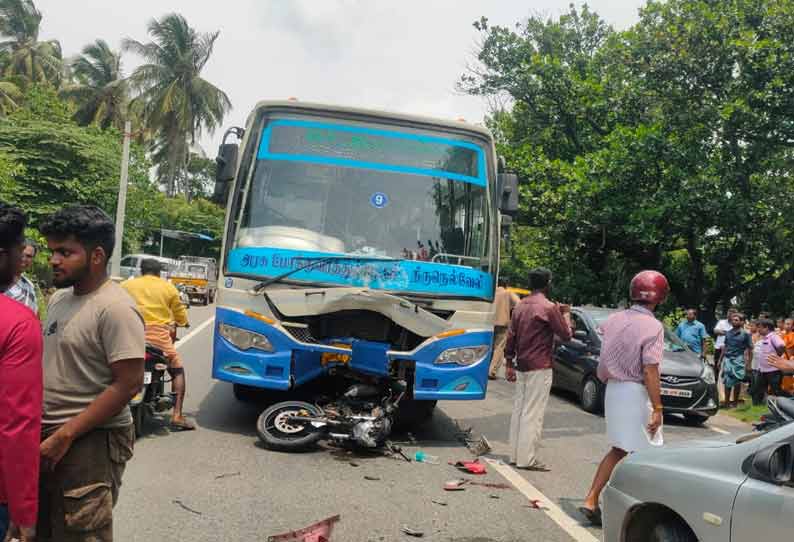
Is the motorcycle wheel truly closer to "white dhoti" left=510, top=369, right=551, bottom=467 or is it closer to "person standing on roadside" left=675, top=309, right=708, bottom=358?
"white dhoti" left=510, top=369, right=551, bottom=467

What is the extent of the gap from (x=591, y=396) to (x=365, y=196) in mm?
5637

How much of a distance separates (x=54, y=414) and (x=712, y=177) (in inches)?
786

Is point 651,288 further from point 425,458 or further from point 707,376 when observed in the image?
point 707,376

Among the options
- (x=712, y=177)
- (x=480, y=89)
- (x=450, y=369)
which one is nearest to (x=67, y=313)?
(x=450, y=369)

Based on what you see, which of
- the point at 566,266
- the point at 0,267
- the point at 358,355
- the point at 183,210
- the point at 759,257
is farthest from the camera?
the point at 183,210

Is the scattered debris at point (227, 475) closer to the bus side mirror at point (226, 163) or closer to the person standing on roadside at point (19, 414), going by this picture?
the bus side mirror at point (226, 163)

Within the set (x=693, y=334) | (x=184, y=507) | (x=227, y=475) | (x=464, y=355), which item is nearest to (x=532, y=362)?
(x=464, y=355)

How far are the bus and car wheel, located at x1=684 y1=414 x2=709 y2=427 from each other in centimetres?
516

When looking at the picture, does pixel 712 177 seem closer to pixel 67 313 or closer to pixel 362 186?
pixel 362 186

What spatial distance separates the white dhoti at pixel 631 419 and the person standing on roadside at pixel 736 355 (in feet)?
28.6

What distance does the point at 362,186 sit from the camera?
26.4 feet

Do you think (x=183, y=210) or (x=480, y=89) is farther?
(x=183, y=210)

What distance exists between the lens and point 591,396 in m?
11.9

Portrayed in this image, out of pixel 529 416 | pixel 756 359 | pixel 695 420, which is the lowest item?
pixel 695 420
